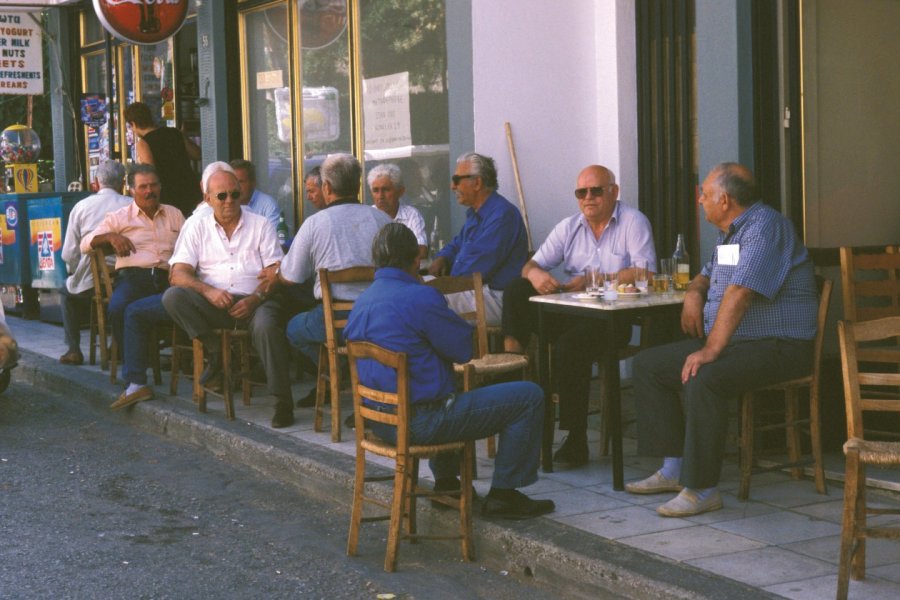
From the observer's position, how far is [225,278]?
322 inches

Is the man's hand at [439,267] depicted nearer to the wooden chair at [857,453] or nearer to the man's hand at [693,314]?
the man's hand at [693,314]

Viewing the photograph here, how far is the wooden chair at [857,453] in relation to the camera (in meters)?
4.21

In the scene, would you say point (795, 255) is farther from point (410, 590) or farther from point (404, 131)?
point (404, 131)

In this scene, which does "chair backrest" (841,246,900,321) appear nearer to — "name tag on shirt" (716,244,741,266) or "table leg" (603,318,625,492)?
"name tag on shirt" (716,244,741,266)

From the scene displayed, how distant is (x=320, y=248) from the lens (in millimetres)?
7457

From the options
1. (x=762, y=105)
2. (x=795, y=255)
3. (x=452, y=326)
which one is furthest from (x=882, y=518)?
(x=762, y=105)

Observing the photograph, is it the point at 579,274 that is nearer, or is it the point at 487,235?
the point at 579,274

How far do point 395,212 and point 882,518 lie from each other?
14.3ft

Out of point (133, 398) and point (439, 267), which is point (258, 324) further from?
point (133, 398)

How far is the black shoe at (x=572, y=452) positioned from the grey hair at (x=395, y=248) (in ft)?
5.37

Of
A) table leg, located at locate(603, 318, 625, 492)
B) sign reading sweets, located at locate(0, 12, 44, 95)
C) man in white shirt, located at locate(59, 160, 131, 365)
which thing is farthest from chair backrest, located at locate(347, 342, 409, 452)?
sign reading sweets, located at locate(0, 12, 44, 95)

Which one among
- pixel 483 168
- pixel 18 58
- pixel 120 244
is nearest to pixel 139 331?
pixel 120 244

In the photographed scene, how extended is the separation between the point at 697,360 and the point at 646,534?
0.79m

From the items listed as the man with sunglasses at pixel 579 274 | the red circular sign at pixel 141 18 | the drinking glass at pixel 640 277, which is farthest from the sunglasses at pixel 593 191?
the red circular sign at pixel 141 18
